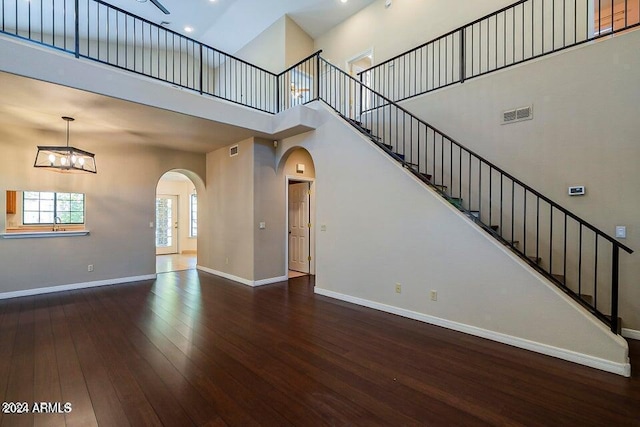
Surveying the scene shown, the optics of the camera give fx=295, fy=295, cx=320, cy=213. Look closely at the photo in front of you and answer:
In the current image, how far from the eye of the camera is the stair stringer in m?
2.90

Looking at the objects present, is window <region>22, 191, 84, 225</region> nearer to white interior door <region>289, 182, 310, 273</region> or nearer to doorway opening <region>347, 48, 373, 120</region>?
white interior door <region>289, 182, 310, 273</region>

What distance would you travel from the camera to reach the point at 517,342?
315 centimetres

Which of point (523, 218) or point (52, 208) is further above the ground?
Result: point (52, 208)

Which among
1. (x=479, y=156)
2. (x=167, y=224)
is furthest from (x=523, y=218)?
(x=167, y=224)

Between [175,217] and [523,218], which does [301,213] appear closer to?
[523,218]

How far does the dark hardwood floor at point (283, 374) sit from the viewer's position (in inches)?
81.7

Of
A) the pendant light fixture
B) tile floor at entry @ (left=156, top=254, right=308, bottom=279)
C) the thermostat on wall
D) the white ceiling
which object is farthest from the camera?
tile floor at entry @ (left=156, top=254, right=308, bottom=279)

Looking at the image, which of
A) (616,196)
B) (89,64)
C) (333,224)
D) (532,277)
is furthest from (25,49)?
(616,196)

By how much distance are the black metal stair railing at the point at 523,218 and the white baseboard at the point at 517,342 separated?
1.07ft

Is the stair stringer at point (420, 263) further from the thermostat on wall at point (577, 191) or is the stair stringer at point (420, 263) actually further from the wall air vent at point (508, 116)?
the wall air vent at point (508, 116)

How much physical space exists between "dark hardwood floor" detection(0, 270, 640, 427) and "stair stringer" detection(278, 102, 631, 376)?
20cm

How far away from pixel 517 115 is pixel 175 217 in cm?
1056

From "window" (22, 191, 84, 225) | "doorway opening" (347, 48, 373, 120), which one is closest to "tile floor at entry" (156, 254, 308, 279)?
"window" (22, 191, 84, 225)

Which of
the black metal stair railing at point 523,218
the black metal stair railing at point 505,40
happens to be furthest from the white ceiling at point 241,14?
the black metal stair railing at point 523,218
